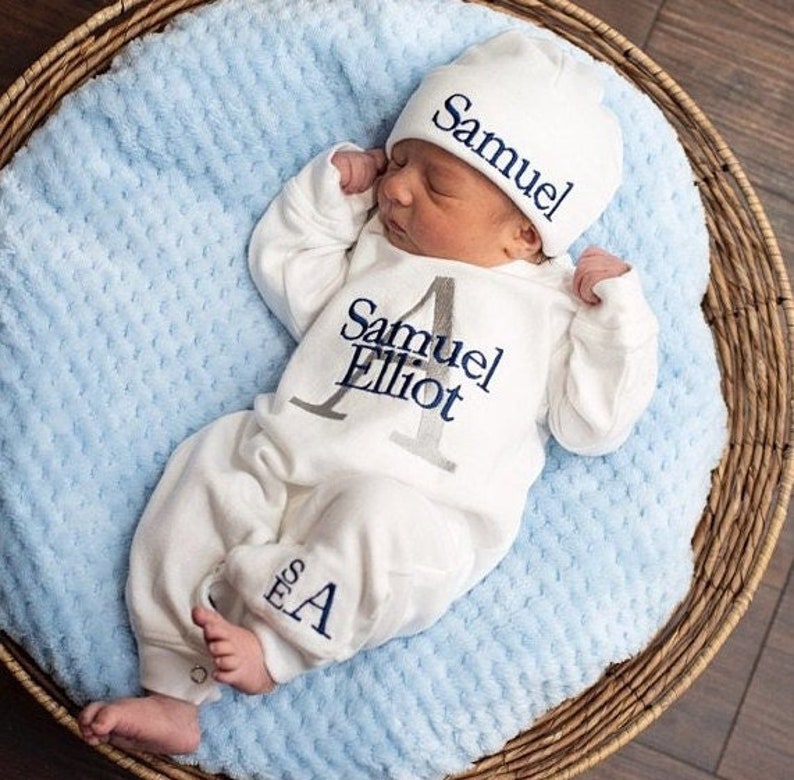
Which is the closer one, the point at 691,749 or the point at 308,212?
the point at 308,212

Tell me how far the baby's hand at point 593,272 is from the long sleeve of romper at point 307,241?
0.24 meters

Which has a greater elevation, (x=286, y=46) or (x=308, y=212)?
(x=286, y=46)

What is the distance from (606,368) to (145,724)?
0.55m

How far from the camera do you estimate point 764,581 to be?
1585mm

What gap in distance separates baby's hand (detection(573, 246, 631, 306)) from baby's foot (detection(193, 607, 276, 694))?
465 mm

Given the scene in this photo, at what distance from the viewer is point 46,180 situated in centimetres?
127

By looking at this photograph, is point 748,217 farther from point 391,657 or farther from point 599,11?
point 391,657

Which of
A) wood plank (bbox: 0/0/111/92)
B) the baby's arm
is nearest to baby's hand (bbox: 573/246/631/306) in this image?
the baby's arm

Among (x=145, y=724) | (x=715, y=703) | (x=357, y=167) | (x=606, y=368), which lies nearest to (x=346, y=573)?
(x=145, y=724)

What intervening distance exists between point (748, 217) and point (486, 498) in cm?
51

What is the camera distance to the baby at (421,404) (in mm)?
1127

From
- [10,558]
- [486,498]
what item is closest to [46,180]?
[10,558]

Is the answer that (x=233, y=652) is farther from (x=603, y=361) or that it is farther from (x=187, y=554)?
(x=603, y=361)

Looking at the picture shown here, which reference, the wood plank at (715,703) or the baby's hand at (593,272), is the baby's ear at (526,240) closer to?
the baby's hand at (593,272)
